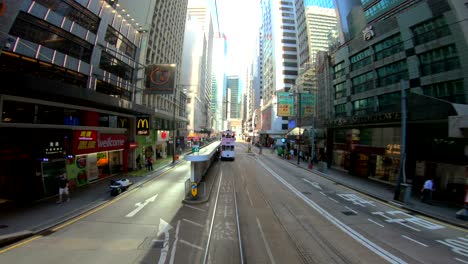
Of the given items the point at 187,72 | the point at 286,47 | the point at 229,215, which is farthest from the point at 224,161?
the point at 286,47

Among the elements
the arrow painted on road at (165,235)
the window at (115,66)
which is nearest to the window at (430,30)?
the arrow painted on road at (165,235)

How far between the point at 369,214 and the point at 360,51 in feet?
72.4

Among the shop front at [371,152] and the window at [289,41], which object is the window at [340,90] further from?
the window at [289,41]

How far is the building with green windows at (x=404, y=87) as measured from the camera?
57.6 feet

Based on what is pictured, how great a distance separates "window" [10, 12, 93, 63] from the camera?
49.6 ft

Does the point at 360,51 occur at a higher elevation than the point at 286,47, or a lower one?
lower

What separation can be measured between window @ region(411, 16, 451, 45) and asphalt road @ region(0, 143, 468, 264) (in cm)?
1438

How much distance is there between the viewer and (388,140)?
2362cm

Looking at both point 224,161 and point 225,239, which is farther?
point 224,161

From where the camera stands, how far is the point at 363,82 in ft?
93.9

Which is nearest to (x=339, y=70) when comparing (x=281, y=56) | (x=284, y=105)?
(x=284, y=105)

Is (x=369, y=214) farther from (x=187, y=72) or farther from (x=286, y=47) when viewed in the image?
(x=286, y=47)

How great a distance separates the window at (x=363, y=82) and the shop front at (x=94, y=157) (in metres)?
27.6

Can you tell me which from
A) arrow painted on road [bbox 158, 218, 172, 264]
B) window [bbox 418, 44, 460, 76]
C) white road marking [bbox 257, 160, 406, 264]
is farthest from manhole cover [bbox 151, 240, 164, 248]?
window [bbox 418, 44, 460, 76]
